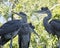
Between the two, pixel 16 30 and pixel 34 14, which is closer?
pixel 16 30

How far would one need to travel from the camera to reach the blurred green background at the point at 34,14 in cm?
1288

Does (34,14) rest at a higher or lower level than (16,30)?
lower

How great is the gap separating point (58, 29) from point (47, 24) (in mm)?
333

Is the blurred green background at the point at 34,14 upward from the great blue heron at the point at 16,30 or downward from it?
downward

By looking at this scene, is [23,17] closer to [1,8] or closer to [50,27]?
[50,27]

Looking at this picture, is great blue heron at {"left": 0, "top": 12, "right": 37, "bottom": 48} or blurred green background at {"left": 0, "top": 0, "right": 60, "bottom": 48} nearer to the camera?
great blue heron at {"left": 0, "top": 12, "right": 37, "bottom": 48}

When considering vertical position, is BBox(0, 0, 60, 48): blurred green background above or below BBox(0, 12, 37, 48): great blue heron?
below

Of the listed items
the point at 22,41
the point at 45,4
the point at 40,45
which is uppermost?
the point at 22,41

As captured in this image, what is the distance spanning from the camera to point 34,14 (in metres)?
13.0

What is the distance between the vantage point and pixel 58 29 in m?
8.02

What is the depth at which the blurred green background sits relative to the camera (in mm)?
12875

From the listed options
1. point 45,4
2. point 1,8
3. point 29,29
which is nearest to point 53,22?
point 29,29

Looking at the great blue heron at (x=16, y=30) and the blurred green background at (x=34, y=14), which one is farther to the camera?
the blurred green background at (x=34, y=14)

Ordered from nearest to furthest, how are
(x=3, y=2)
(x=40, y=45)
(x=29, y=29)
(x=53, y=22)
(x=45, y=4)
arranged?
1. (x=29, y=29)
2. (x=53, y=22)
3. (x=40, y=45)
4. (x=45, y=4)
5. (x=3, y=2)
